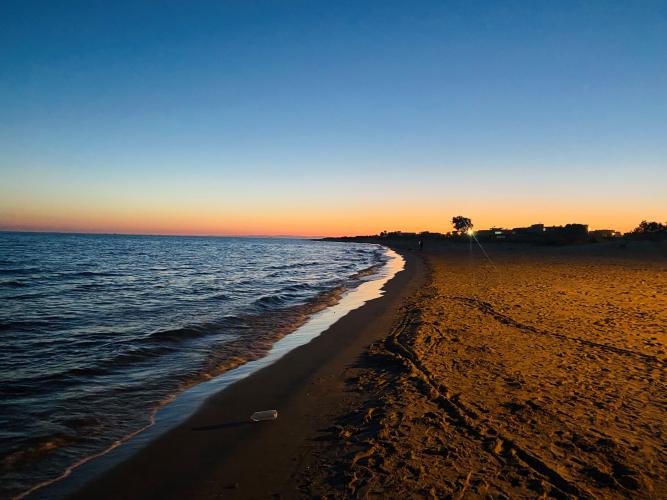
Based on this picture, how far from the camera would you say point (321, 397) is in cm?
734

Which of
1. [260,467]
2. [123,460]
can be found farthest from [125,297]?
[260,467]

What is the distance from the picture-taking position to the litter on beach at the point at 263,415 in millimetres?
6367

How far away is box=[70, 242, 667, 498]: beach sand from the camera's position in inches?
177

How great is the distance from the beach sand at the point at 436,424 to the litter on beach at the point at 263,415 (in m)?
0.12

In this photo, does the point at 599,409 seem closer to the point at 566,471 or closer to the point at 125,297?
the point at 566,471

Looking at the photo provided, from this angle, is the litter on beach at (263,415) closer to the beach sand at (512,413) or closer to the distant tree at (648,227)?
the beach sand at (512,413)

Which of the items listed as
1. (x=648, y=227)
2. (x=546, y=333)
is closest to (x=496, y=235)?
(x=648, y=227)

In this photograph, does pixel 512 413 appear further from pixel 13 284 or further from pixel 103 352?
pixel 13 284

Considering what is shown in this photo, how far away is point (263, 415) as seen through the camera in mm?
6488

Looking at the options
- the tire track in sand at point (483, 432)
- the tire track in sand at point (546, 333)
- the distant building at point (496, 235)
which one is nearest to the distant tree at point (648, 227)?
the distant building at point (496, 235)

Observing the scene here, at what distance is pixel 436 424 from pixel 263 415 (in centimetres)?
272

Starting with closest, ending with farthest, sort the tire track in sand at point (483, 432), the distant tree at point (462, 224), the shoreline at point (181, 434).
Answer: the tire track in sand at point (483, 432)
the shoreline at point (181, 434)
the distant tree at point (462, 224)

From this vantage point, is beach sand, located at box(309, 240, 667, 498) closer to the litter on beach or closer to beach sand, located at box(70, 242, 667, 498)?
beach sand, located at box(70, 242, 667, 498)

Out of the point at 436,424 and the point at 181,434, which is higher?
the point at 436,424
